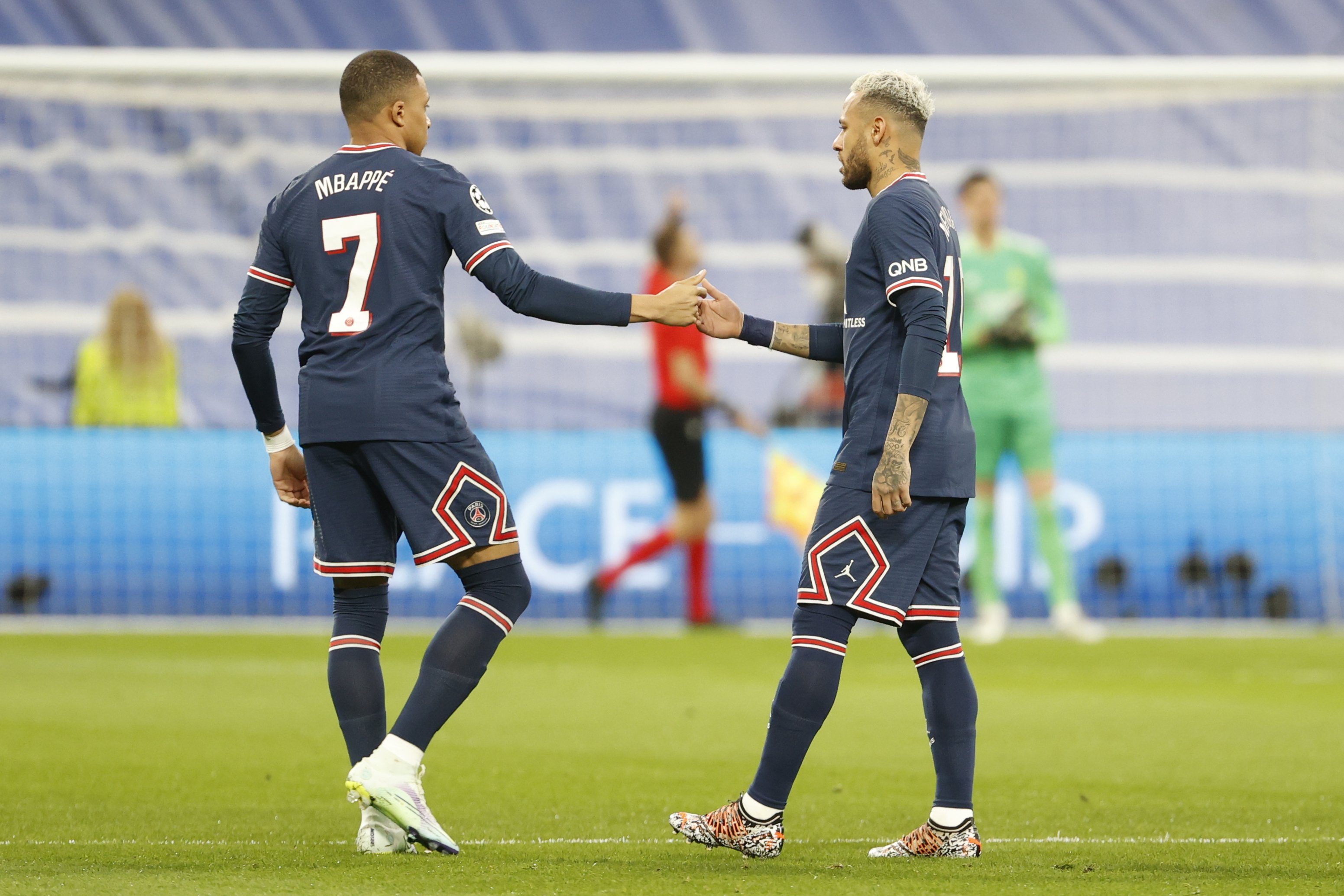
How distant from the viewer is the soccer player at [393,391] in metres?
3.57

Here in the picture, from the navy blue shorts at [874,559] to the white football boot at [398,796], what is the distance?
2.90ft

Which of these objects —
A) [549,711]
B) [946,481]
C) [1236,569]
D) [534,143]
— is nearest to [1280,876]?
[946,481]

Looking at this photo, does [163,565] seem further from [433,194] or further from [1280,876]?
[1280,876]

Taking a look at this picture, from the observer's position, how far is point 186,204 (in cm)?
1359

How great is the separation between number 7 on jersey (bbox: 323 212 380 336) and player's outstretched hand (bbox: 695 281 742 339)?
754 mm

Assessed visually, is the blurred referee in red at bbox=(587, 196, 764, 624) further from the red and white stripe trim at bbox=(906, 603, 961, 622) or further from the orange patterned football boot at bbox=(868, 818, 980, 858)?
the orange patterned football boot at bbox=(868, 818, 980, 858)

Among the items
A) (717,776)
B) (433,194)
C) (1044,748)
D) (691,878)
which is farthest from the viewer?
(1044,748)

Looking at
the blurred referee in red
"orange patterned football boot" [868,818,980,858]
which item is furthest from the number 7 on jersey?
the blurred referee in red

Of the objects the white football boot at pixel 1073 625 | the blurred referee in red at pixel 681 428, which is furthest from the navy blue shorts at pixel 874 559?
the blurred referee in red at pixel 681 428

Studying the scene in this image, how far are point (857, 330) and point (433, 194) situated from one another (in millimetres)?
949

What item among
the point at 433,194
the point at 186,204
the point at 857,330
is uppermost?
the point at 186,204

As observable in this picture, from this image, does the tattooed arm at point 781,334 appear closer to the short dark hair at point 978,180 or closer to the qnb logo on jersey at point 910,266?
the qnb logo on jersey at point 910,266

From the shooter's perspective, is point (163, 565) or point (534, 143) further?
point (534, 143)

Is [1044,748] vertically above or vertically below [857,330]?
below
